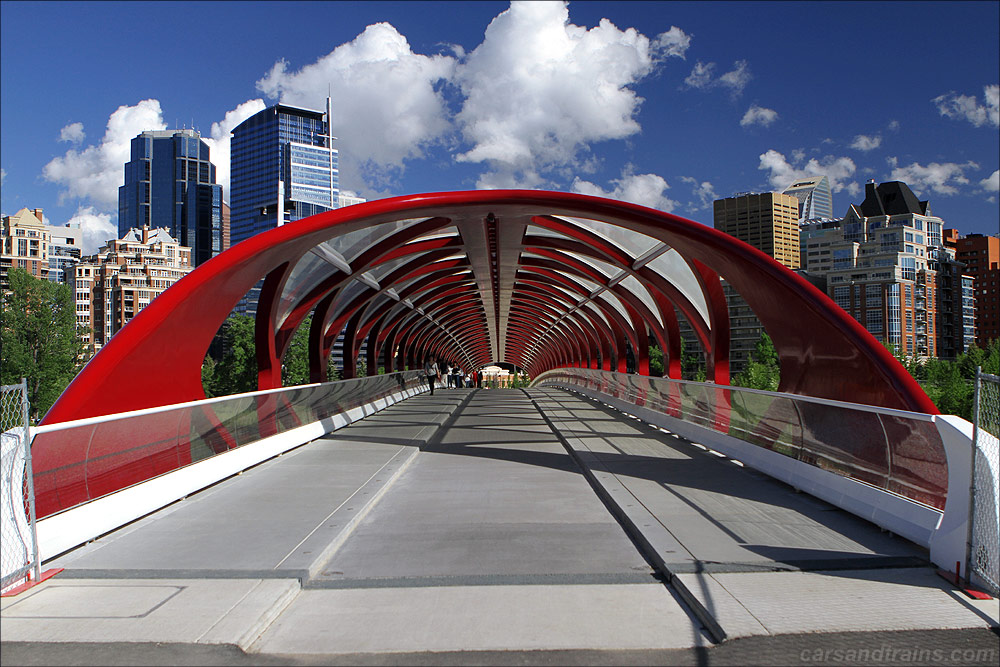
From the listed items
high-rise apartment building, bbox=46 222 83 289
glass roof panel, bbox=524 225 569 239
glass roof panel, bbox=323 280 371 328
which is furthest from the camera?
high-rise apartment building, bbox=46 222 83 289

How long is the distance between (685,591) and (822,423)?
3806 millimetres

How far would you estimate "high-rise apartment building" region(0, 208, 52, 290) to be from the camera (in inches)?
5551

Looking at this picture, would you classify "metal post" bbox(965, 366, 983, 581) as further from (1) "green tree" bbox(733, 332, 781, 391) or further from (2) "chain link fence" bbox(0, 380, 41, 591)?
(1) "green tree" bbox(733, 332, 781, 391)

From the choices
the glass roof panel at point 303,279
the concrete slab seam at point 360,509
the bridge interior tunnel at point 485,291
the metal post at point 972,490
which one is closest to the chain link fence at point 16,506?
the concrete slab seam at point 360,509

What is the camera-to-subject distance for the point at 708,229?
10.9m

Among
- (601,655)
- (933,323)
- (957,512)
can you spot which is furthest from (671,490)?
(933,323)

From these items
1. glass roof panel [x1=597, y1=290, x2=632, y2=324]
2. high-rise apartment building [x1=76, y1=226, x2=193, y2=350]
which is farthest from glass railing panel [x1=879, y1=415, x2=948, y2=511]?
high-rise apartment building [x1=76, y1=226, x2=193, y2=350]

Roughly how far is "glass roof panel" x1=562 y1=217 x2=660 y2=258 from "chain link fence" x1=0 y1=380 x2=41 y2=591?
1341cm

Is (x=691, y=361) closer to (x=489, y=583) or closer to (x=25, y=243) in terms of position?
(x=489, y=583)

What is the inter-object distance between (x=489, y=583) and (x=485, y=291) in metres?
26.5

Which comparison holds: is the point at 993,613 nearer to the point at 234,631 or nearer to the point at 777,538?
the point at 777,538

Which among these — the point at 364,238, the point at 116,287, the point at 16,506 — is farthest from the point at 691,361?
the point at 116,287

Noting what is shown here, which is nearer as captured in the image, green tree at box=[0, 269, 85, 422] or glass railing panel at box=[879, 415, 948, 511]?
glass railing panel at box=[879, 415, 948, 511]

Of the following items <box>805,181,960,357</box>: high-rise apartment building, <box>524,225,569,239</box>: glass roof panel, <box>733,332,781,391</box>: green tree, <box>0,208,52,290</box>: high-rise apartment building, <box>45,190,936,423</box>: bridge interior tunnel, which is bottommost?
<box>733,332,781,391</box>: green tree
